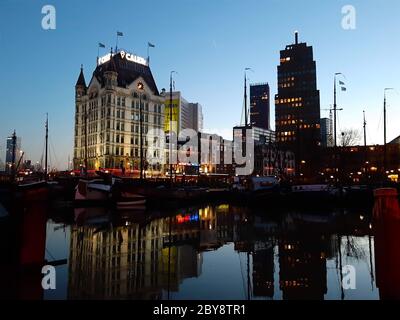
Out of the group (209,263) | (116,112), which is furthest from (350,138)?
(209,263)

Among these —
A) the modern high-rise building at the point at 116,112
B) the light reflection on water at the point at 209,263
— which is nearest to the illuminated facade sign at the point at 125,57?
the modern high-rise building at the point at 116,112

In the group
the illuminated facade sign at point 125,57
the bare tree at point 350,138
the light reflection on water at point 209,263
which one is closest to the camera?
the light reflection on water at point 209,263

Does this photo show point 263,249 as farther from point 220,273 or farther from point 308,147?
point 308,147

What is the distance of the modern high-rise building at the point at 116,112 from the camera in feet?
343

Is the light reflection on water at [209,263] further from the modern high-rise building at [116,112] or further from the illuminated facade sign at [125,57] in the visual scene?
A: the illuminated facade sign at [125,57]

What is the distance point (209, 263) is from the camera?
12.6 meters

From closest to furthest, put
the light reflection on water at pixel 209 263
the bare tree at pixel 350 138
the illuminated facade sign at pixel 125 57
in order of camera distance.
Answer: the light reflection on water at pixel 209 263 < the bare tree at pixel 350 138 < the illuminated facade sign at pixel 125 57

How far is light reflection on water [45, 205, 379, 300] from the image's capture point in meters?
8.95

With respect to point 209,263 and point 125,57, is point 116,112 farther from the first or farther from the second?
point 209,263

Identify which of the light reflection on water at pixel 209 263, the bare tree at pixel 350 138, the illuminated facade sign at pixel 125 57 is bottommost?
the light reflection on water at pixel 209 263

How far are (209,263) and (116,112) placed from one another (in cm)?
9932

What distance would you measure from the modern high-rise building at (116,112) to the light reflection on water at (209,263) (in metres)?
86.3

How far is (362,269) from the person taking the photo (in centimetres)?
1133
